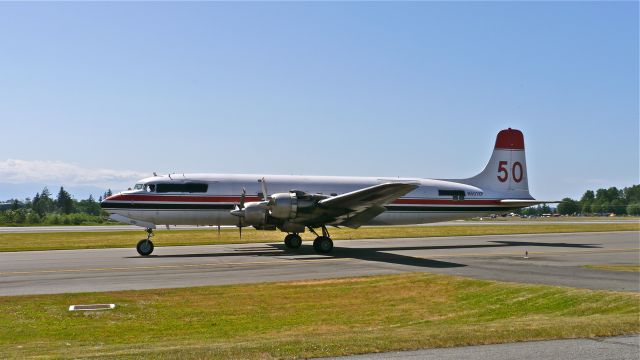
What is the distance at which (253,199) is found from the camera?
32.1 meters

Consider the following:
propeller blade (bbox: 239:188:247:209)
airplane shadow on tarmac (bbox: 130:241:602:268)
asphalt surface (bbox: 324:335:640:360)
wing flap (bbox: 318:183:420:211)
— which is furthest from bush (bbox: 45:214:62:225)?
asphalt surface (bbox: 324:335:640:360)

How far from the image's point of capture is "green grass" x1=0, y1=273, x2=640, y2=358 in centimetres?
1022

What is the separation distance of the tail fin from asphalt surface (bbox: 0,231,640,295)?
4.66m

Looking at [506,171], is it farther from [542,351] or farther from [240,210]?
[542,351]

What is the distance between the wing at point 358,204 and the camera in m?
28.0

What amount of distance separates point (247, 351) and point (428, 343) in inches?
118

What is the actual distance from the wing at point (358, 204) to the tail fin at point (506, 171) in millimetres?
10247

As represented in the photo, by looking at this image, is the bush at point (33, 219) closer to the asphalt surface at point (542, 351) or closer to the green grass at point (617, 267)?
the green grass at point (617, 267)

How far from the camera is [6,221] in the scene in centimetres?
7988

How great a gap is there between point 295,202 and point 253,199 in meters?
4.21

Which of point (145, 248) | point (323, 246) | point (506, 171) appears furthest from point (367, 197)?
point (506, 171)

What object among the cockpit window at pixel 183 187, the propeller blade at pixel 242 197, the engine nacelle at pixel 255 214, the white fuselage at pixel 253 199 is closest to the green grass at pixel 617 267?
the white fuselage at pixel 253 199

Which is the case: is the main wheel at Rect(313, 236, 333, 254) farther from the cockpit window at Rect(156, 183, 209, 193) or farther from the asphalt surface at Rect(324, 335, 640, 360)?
the asphalt surface at Rect(324, 335, 640, 360)

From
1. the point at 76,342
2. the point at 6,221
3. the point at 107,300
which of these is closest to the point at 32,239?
the point at 107,300
